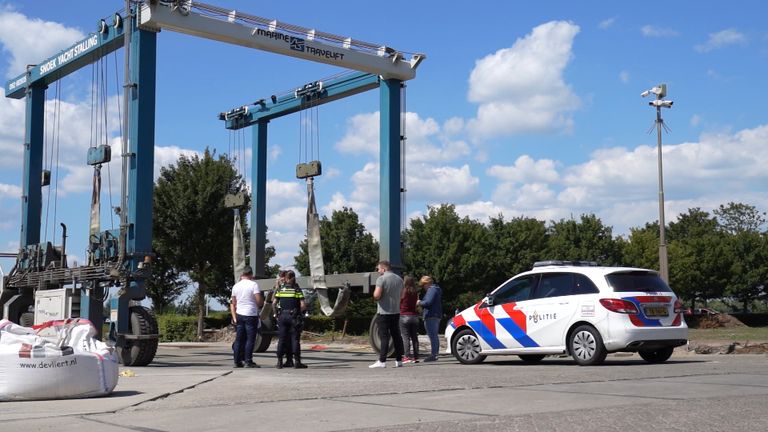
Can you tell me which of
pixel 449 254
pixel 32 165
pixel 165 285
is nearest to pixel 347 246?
pixel 449 254

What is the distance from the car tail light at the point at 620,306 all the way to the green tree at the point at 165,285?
95.0 ft

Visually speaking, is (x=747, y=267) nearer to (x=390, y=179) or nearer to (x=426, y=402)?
(x=390, y=179)

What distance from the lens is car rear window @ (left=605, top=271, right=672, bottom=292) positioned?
14.3m

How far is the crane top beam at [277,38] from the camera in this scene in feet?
60.1

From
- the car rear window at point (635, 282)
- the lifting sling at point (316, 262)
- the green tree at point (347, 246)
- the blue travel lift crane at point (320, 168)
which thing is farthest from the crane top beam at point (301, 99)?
the green tree at point (347, 246)

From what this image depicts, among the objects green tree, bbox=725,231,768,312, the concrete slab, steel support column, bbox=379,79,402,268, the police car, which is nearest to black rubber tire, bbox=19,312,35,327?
steel support column, bbox=379,79,402,268

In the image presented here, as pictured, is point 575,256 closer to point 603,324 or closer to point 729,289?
point 729,289

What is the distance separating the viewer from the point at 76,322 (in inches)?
406

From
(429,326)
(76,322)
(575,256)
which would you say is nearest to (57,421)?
(76,322)

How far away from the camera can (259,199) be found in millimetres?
25172

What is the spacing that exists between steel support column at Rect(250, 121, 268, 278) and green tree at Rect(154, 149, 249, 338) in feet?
40.5

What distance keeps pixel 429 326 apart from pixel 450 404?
895 centimetres

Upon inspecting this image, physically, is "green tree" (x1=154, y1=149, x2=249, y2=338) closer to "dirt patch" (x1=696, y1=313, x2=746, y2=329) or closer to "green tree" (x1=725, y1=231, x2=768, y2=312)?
"dirt patch" (x1=696, y1=313, x2=746, y2=329)

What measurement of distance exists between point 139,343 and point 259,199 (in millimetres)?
9417
